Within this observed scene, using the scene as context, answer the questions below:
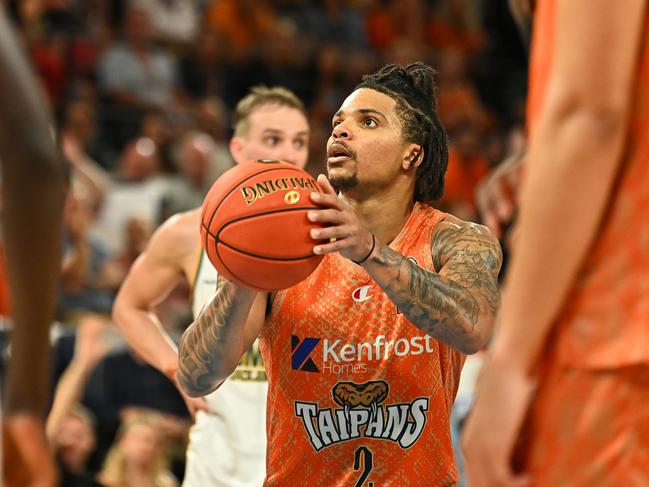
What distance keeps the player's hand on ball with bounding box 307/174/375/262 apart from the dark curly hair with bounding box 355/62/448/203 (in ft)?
2.60

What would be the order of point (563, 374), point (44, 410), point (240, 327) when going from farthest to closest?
1. point (240, 327)
2. point (563, 374)
3. point (44, 410)

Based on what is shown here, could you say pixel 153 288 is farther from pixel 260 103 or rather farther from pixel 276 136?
pixel 260 103

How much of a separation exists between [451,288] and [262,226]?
61 cm

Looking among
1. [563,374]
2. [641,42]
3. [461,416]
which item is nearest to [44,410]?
[563,374]

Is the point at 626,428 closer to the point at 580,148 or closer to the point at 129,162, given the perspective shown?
the point at 580,148

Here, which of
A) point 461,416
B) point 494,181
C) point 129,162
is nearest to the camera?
point 494,181

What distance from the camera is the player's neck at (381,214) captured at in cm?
371

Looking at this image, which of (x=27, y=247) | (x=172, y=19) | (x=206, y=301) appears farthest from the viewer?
(x=172, y=19)

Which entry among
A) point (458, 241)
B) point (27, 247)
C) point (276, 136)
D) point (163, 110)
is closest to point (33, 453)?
point (27, 247)

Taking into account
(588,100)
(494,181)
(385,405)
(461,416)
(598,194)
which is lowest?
(461,416)

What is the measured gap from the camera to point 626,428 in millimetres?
1845

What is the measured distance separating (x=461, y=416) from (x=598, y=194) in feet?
15.7

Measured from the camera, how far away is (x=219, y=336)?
341 centimetres

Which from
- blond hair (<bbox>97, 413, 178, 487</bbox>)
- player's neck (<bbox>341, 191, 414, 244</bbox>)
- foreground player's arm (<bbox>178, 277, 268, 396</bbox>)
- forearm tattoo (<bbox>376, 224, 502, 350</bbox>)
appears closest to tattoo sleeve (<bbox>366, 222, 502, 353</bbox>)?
forearm tattoo (<bbox>376, 224, 502, 350</bbox>)
